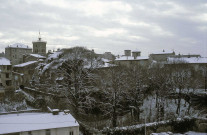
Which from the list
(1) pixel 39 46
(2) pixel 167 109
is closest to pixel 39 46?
(1) pixel 39 46

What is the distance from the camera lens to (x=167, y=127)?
19344mm

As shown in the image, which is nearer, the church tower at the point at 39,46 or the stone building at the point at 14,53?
the stone building at the point at 14,53

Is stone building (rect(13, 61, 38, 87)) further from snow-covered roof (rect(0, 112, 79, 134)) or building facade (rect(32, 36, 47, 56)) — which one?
building facade (rect(32, 36, 47, 56))

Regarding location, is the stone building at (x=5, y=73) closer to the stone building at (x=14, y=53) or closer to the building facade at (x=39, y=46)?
the stone building at (x=14, y=53)

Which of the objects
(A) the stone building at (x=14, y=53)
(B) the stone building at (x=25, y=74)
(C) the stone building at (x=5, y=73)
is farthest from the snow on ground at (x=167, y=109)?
(A) the stone building at (x=14, y=53)

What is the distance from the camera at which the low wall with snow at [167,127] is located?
1752 centimetres

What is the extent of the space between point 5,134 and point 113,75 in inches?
586

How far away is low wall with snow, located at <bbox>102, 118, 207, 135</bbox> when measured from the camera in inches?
690

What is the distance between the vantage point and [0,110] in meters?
26.2

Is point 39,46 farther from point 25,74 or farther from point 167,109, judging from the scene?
point 167,109

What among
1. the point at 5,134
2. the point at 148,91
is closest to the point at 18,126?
the point at 5,134

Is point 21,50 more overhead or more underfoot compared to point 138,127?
more overhead

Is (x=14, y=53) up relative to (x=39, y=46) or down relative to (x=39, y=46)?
down

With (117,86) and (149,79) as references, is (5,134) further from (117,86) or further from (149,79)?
(149,79)
